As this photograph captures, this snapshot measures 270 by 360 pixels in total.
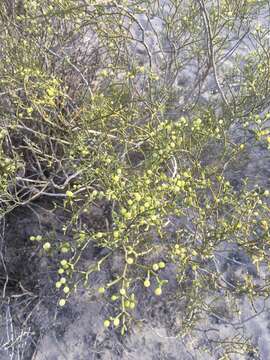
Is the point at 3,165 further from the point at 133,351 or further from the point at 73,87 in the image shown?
the point at 133,351

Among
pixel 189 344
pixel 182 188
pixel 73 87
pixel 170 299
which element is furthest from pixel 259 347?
pixel 73 87

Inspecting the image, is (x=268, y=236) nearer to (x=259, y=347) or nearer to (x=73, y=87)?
(x=259, y=347)

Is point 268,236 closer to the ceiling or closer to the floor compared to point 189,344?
closer to the ceiling


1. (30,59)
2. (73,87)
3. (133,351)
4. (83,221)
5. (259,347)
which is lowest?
(133,351)

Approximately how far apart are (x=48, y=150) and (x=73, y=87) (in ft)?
1.56

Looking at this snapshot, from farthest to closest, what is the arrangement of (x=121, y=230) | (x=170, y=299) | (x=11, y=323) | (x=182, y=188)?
(x=170, y=299), (x=11, y=323), (x=182, y=188), (x=121, y=230)

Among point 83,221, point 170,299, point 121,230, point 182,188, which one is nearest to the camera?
point 121,230

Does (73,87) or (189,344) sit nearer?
(189,344)

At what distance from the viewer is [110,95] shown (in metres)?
2.53

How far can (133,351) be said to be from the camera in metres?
2.04

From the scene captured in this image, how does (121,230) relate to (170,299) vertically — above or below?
above

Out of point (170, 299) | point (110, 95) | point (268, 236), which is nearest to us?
point (268, 236)

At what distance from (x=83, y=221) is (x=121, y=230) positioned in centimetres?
86

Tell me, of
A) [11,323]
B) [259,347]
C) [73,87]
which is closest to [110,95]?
[73,87]
